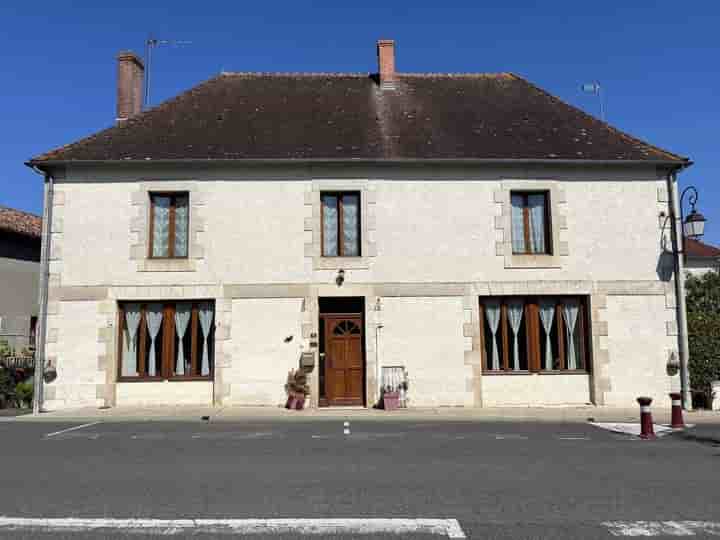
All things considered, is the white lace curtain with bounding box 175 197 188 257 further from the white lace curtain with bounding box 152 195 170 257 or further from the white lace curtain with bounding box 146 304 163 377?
the white lace curtain with bounding box 146 304 163 377

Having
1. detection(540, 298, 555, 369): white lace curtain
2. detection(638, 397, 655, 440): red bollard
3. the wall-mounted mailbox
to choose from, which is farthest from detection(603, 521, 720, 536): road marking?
detection(540, 298, 555, 369): white lace curtain

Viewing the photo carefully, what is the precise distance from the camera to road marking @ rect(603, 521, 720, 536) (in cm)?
425

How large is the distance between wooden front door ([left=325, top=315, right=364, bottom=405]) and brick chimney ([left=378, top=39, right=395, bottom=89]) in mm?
6700

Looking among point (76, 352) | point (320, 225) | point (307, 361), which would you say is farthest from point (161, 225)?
point (307, 361)

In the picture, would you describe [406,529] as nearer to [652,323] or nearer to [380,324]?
[380,324]

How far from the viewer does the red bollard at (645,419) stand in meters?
9.10

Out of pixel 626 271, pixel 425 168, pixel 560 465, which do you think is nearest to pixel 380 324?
pixel 425 168

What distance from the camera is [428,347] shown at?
12.9 metres

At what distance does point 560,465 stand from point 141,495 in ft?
14.1

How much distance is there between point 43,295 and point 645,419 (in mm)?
11435

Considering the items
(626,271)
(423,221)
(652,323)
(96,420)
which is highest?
Answer: (423,221)

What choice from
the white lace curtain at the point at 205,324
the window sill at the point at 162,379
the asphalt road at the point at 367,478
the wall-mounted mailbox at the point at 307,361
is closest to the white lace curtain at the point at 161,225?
the white lace curtain at the point at 205,324

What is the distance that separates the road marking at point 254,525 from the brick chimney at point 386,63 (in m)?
13.4

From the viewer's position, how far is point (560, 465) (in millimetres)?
6711
